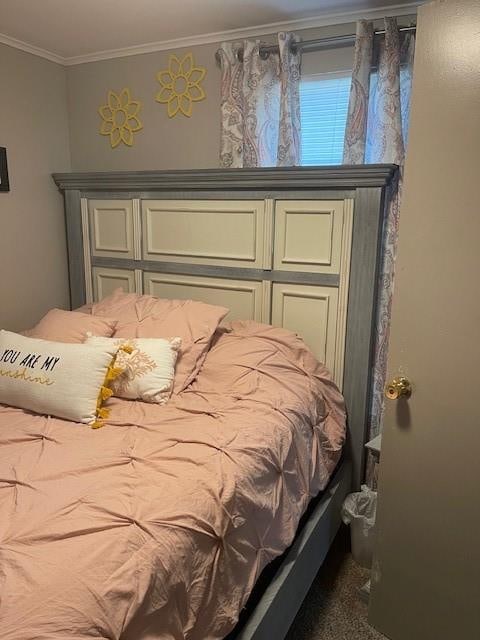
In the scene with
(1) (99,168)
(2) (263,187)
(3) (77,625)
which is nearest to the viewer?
(3) (77,625)

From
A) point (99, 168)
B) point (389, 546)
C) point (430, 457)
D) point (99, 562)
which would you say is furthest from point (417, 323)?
point (99, 168)

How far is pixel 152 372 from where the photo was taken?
188cm

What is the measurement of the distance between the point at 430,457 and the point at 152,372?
1042 mm

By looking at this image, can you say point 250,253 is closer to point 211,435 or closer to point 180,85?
point 180,85

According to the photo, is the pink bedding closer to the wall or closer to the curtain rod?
the wall

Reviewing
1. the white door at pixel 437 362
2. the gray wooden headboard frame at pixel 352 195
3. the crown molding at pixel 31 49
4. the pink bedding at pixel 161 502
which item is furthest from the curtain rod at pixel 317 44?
the pink bedding at pixel 161 502

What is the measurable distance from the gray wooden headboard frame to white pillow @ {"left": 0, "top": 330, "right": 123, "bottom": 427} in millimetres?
922

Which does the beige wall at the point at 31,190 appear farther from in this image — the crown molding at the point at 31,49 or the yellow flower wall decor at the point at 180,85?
the yellow flower wall decor at the point at 180,85

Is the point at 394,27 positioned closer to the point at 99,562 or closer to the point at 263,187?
the point at 263,187

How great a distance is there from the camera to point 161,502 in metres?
1.18

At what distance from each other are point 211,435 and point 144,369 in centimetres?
48

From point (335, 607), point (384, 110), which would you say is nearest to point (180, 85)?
point (384, 110)

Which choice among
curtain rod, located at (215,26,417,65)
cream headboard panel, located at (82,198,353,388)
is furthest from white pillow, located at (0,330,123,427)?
curtain rod, located at (215,26,417,65)

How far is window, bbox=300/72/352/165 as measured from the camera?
2234mm
